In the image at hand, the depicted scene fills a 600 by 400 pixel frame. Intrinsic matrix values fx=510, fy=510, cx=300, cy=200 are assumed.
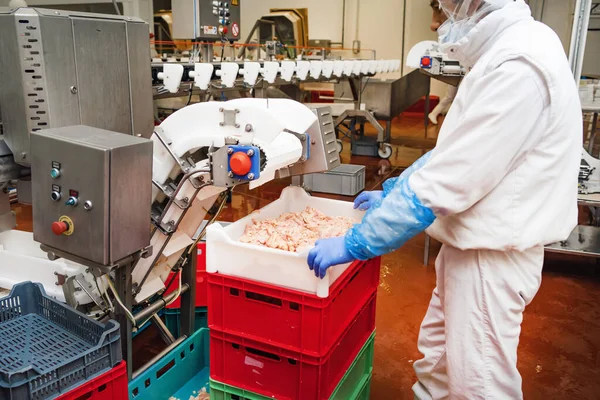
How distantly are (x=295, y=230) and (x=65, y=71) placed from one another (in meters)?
0.86

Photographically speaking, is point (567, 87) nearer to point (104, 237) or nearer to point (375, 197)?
point (375, 197)

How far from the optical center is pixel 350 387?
183cm

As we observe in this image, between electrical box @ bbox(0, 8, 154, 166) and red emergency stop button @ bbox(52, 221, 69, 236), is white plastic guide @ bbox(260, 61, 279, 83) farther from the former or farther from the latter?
red emergency stop button @ bbox(52, 221, 69, 236)

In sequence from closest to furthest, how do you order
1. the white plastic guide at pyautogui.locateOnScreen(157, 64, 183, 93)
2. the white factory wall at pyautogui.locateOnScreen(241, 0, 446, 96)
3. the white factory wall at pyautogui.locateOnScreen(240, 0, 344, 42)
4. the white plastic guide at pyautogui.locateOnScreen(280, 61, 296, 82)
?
the white plastic guide at pyautogui.locateOnScreen(157, 64, 183, 93) → the white plastic guide at pyautogui.locateOnScreen(280, 61, 296, 82) → the white factory wall at pyautogui.locateOnScreen(241, 0, 446, 96) → the white factory wall at pyautogui.locateOnScreen(240, 0, 344, 42)

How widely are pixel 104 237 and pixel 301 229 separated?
663 mm

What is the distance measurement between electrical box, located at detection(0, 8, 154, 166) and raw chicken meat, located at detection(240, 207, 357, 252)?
0.59 metres

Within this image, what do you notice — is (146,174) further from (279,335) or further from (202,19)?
(202,19)

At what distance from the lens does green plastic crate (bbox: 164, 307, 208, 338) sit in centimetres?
238

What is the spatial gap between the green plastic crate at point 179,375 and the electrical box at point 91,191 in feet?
2.22

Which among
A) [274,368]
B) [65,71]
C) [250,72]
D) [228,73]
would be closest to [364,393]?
[274,368]

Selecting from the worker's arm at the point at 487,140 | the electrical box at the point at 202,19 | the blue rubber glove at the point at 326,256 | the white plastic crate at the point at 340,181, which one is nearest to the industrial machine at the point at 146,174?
the blue rubber glove at the point at 326,256

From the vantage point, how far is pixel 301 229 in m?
1.75

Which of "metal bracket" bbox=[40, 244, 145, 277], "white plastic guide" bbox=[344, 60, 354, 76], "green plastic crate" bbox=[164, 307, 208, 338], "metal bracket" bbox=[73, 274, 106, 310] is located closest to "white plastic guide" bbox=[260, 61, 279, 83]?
"white plastic guide" bbox=[344, 60, 354, 76]

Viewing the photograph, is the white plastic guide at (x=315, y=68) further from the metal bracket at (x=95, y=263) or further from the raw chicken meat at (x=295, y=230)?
the metal bracket at (x=95, y=263)
